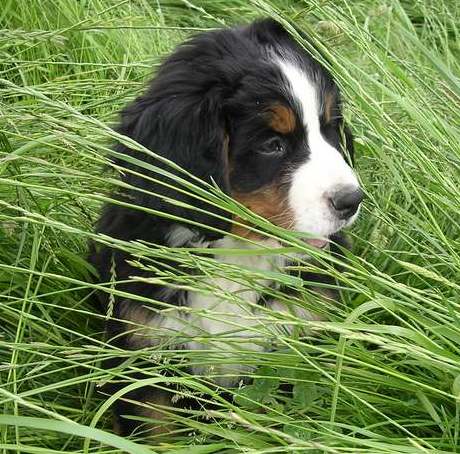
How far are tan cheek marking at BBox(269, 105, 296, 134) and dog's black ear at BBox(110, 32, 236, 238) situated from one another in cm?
16

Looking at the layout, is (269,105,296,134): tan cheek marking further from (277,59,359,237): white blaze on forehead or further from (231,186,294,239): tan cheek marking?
(231,186,294,239): tan cheek marking

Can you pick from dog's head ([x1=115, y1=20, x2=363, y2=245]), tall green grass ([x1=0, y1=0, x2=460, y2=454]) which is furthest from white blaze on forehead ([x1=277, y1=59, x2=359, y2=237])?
tall green grass ([x1=0, y1=0, x2=460, y2=454])

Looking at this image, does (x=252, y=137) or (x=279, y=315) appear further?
(x=252, y=137)

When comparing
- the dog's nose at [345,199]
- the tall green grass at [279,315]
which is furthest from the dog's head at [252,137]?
the tall green grass at [279,315]

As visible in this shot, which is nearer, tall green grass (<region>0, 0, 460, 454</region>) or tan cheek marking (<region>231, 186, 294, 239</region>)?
tall green grass (<region>0, 0, 460, 454</region>)

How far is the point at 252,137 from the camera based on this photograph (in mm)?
2729

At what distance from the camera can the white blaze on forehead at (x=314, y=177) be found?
103 inches

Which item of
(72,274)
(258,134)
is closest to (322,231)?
(258,134)

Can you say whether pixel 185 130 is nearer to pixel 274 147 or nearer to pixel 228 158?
pixel 228 158

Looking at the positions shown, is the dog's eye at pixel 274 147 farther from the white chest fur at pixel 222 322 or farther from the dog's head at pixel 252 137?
the white chest fur at pixel 222 322

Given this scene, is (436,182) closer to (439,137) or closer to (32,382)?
(439,137)

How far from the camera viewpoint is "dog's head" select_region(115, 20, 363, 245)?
103 inches

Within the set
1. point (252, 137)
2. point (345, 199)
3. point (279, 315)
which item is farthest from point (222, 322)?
point (252, 137)

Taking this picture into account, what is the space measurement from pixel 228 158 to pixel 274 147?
142 millimetres
